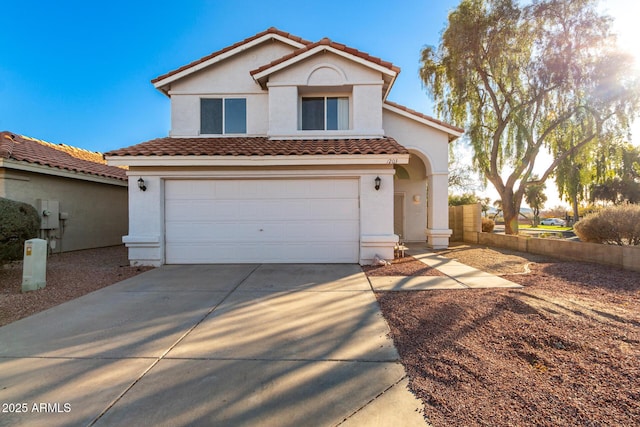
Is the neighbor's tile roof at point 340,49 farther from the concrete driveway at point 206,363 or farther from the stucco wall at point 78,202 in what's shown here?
the stucco wall at point 78,202

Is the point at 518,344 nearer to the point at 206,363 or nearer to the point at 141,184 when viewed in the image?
the point at 206,363

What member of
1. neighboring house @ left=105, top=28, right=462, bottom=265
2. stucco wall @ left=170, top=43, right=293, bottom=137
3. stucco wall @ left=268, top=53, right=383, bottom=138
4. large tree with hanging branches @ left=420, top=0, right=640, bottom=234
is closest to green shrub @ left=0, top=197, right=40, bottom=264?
neighboring house @ left=105, top=28, right=462, bottom=265

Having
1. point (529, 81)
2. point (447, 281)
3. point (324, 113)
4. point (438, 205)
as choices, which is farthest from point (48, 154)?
point (529, 81)

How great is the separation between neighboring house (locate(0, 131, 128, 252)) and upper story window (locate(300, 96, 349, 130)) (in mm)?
8576

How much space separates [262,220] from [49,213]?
7576 mm

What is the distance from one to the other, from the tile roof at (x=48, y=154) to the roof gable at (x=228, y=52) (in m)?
4.39

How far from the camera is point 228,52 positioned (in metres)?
10.8

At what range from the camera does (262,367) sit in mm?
3141

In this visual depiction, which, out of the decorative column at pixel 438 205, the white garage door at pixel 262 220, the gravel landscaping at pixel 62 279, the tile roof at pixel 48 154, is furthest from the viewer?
the decorative column at pixel 438 205

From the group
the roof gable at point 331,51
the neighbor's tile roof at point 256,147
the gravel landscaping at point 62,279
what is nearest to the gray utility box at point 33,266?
the gravel landscaping at point 62,279

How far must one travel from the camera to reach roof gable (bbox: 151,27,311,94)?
A: 1051 cm

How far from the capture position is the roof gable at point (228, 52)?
34.5 feet

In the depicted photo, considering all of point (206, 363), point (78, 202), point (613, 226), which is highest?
point (78, 202)

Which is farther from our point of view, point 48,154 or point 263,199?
point 48,154
